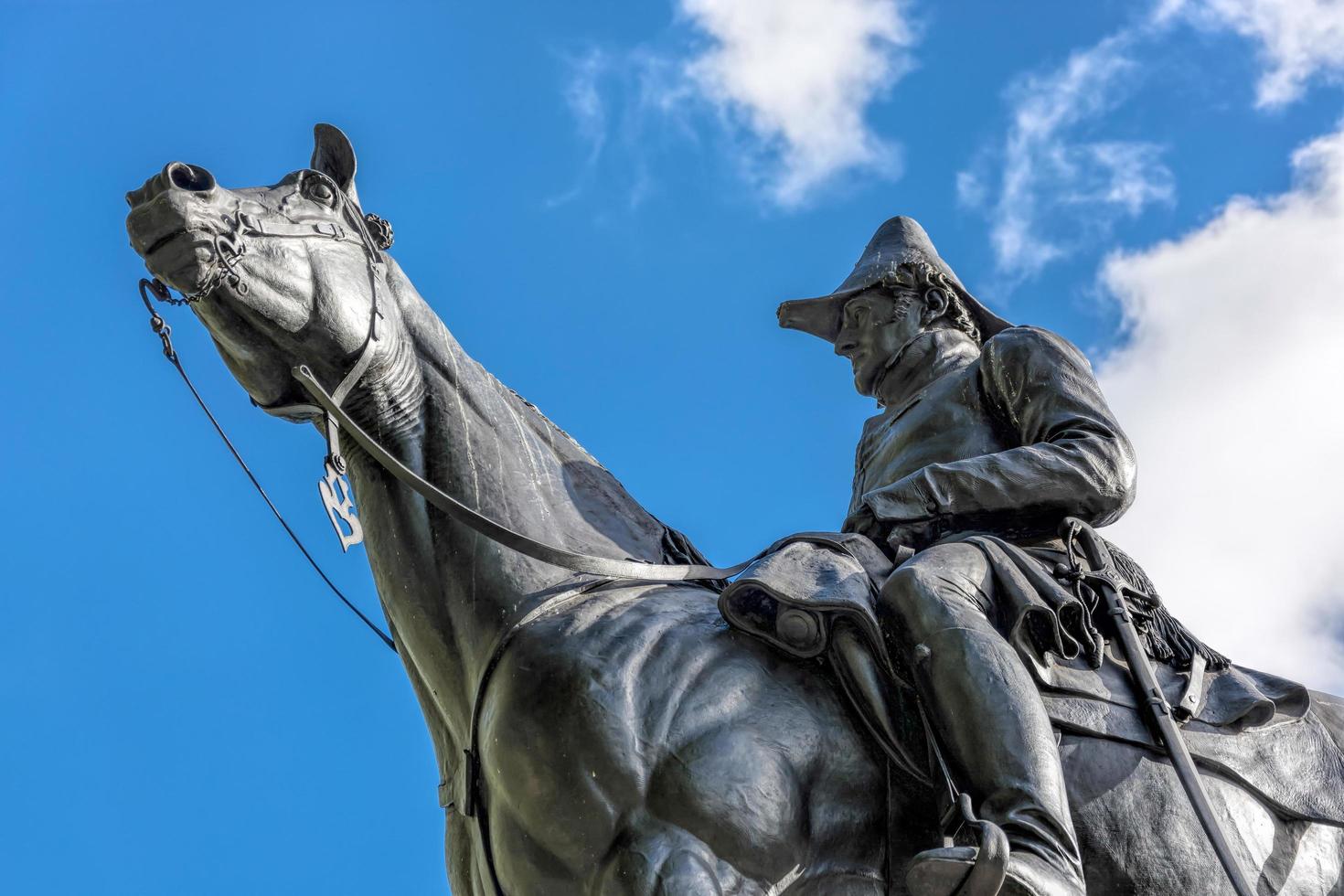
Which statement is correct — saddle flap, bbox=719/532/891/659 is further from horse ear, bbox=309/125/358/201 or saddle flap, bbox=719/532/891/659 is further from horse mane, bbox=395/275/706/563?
horse ear, bbox=309/125/358/201

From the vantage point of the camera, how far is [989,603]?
6.79 meters

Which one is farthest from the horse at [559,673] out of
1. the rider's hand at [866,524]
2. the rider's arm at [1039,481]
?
the rider's arm at [1039,481]

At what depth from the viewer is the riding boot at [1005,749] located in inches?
229

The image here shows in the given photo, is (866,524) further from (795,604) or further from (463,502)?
(463,502)

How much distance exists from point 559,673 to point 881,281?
4.06m

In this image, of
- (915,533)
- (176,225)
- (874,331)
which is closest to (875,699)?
(915,533)

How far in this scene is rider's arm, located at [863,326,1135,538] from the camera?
24.9ft

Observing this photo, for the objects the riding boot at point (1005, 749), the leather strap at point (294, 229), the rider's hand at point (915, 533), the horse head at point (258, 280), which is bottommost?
the riding boot at point (1005, 749)

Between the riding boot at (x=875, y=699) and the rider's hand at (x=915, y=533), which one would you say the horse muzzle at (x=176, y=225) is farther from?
the rider's hand at (x=915, y=533)

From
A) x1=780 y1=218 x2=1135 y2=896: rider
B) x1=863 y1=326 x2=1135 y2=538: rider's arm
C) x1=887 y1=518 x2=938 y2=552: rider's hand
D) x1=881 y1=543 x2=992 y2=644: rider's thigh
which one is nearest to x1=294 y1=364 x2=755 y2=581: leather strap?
x1=881 y1=543 x2=992 y2=644: rider's thigh

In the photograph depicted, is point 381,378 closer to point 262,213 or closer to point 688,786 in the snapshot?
point 262,213

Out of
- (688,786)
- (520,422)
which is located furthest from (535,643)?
(520,422)

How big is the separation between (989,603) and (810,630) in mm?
791

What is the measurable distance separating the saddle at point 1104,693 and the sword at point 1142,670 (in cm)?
9
